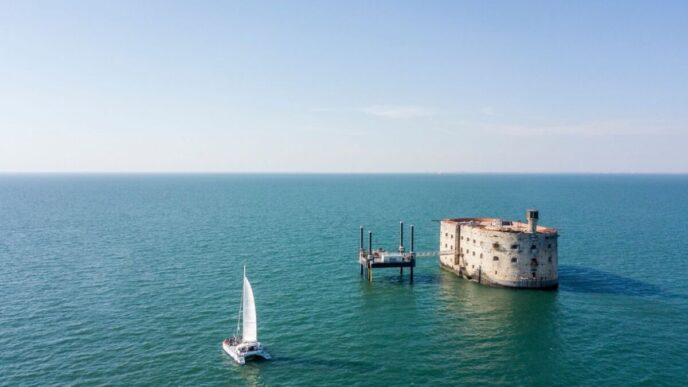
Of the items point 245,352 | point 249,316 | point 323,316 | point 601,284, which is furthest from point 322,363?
point 601,284

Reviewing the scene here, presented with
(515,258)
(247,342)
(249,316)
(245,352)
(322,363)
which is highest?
(515,258)

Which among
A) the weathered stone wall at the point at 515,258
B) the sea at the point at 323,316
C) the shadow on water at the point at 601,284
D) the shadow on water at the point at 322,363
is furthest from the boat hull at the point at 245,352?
the shadow on water at the point at 601,284

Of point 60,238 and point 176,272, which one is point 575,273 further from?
point 60,238

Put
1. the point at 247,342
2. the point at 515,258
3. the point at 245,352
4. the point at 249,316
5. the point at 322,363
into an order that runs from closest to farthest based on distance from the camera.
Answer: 1. the point at 245,352
2. the point at 322,363
3. the point at 247,342
4. the point at 249,316
5. the point at 515,258

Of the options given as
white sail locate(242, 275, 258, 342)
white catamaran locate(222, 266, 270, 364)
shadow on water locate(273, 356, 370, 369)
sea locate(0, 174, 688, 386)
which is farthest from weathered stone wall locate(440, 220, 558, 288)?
white sail locate(242, 275, 258, 342)

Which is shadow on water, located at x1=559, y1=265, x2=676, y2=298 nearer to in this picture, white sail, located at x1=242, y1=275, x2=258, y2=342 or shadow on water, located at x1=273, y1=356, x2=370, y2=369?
shadow on water, located at x1=273, y1=356, x2=370, y2=369

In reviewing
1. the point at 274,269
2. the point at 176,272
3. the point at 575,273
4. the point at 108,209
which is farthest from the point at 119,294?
the point at 108,209

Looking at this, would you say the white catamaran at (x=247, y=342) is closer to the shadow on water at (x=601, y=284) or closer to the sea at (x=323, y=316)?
the sea at (x=323, y=316)

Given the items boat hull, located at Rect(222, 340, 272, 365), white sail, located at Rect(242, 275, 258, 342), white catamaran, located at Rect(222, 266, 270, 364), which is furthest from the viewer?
white sail, located at Rect(242, 275, 258, 342)

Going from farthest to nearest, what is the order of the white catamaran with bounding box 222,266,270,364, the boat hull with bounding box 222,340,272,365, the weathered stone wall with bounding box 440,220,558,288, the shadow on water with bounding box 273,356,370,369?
the weathered stone wall with bounding box 440,220,558,288 < the shadow on water with bounding box 273,356,370,369 < the white catamaran with bounding box 222,266,270,364 < the boat hull with bounding box 222,340,272,365

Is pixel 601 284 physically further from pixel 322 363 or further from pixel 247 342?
pixel 247 342
